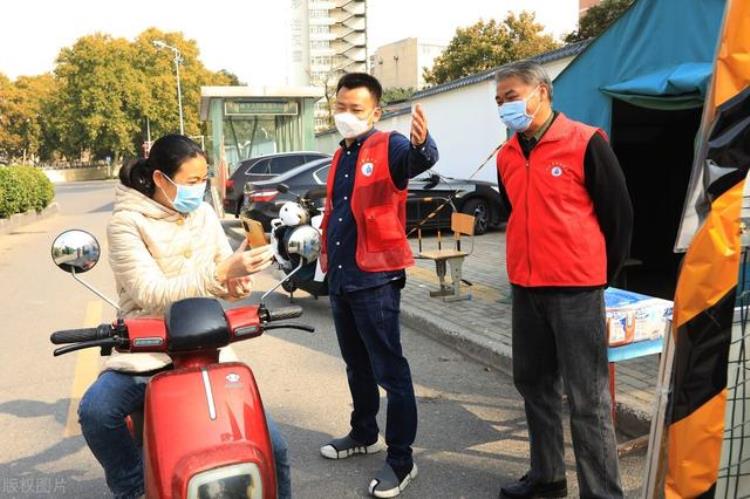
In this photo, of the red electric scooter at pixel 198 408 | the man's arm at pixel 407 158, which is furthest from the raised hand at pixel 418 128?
the red electric scooter at pixel 198 408

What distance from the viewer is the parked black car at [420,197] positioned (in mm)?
11875

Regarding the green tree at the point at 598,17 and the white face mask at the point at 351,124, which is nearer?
the white face mask at the point at 351,124

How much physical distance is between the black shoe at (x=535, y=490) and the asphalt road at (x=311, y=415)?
0.49 feet

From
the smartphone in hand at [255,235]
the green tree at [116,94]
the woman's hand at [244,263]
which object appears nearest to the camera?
the woman's hand at [244,263]

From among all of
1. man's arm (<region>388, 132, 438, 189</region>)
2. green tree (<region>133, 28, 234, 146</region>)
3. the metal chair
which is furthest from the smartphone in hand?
green tree (<region>133, 28, 234, 146</region>)

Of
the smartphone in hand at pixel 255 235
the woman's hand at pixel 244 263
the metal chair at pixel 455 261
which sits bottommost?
the metal chair at pixel 455 261

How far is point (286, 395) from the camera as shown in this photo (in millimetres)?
4766

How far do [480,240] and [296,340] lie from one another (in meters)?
6.42

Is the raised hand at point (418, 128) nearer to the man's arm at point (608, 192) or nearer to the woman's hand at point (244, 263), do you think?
the man's arm at point (608, 192)

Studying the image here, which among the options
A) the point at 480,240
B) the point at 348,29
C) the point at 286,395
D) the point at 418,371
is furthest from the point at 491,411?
the point at 348,29

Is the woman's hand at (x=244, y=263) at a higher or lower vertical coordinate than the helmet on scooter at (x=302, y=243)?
lower

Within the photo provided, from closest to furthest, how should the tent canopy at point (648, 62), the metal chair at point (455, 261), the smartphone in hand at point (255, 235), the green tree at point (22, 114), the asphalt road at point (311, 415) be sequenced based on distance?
1. the asphalt road at point (311, 415)
2. the tent canopy at point (648, 62)
3. the smartphone in hand at point (255, 235)
4. the metal chair at point (455, 261)
5. the green tree at point (22, 114)

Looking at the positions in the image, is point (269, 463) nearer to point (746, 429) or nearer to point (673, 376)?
point (673, 376)

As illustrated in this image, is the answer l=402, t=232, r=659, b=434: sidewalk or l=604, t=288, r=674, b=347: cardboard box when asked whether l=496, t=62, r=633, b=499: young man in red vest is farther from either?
l=402, t=232, r=659, b=434: sidewalk
